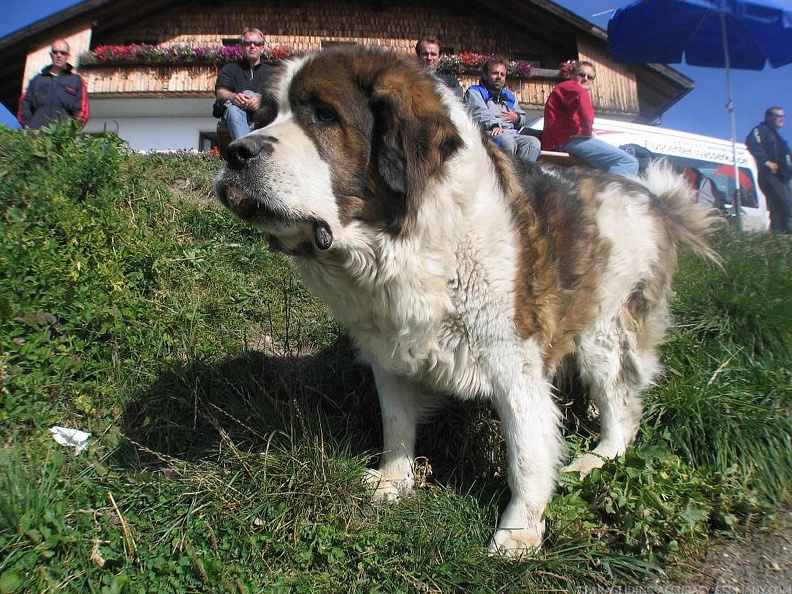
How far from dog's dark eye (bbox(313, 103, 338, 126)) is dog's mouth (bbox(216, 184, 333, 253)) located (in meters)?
0.41

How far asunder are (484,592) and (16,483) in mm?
1877

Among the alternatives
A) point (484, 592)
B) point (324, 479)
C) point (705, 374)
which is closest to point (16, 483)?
point (324, 479)

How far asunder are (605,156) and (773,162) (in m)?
4.52

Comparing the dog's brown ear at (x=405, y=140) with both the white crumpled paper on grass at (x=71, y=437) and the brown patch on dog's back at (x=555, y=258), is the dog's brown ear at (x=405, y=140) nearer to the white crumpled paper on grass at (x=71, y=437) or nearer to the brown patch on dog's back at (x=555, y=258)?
the brown patch on dog's back at (x=555, y=258)

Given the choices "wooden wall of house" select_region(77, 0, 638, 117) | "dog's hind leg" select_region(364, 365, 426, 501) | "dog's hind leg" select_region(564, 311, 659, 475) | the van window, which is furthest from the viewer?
"wooden wall of house" select_region(77, 0, 638, 117)

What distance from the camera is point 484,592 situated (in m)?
2.30

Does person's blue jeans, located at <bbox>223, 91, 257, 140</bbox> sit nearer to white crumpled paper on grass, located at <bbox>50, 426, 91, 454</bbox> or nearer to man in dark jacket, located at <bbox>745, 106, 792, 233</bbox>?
white crumpled paper on grass, located at <bbox>50, 426, 91, 454</bbox>

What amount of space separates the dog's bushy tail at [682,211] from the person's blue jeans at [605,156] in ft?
7.69

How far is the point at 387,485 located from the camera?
9.78 ft

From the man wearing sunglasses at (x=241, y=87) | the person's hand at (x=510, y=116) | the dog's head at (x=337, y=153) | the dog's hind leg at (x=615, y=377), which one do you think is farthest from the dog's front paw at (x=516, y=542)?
the man wearing sunglasses at (x=241, y=87)

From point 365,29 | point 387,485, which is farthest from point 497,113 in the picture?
point 365,29

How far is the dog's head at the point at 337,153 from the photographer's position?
2.19 metres

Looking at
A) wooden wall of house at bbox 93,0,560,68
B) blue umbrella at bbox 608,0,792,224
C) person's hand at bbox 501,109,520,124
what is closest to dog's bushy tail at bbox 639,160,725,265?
person's hand at bbox 501,109,520,124

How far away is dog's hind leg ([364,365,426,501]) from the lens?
3016 millimetres
